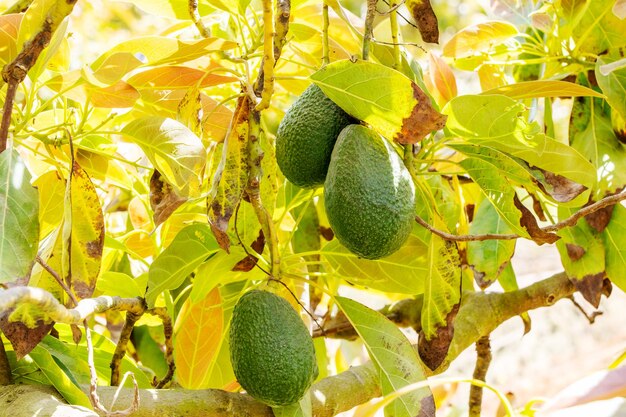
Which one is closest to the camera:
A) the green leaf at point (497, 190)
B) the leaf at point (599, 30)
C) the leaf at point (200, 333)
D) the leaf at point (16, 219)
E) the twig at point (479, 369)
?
the leaf at point (16, 219)

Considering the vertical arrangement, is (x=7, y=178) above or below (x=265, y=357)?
above

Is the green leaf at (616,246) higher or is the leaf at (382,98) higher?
the leaf at (382,98)

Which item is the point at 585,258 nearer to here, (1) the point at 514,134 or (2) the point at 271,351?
(1) the point at 514,134

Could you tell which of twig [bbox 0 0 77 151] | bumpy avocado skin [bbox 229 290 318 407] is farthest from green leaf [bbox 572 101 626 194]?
twig [bbox 0 0 77 151]

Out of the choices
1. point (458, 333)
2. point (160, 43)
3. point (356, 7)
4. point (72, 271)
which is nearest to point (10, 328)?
point (72, 271)

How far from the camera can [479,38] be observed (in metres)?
1.22

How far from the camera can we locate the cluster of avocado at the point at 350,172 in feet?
2.57

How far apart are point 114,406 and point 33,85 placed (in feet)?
1.14

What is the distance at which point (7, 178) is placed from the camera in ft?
2.47

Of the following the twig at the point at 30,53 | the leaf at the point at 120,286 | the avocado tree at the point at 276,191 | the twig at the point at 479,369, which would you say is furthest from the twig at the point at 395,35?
the twig at the point at 479,369

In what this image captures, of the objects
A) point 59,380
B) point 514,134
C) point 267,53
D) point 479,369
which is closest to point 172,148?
point 267,53

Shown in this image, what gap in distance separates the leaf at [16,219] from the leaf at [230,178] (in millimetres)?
169

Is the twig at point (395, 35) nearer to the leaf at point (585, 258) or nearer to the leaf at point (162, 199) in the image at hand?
the leaf at point (162, 199)

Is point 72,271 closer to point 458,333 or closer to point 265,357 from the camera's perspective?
point 265,357
